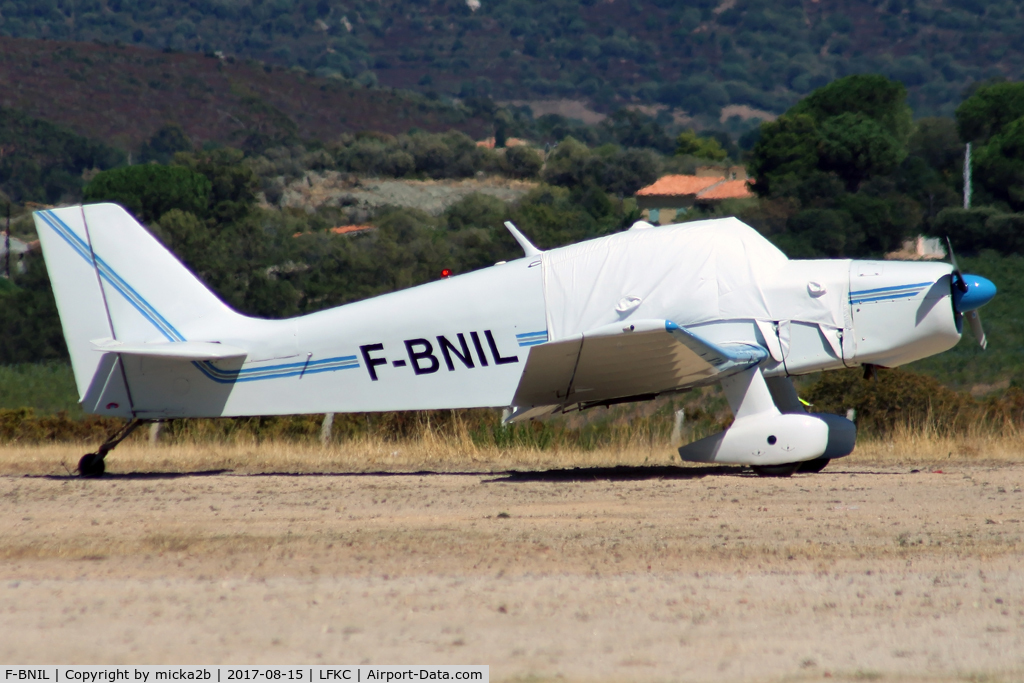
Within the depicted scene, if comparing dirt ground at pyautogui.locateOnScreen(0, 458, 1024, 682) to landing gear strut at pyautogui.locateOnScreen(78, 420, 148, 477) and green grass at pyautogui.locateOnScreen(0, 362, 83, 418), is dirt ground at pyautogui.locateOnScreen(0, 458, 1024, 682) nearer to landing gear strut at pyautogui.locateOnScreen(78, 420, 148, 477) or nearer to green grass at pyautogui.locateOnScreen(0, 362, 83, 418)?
landing gear strut at pyautogui.locateOnScreen(78, 420, 148, 477)

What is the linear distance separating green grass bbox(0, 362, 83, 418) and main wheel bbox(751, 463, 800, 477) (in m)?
19.3

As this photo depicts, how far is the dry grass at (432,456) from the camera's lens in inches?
492

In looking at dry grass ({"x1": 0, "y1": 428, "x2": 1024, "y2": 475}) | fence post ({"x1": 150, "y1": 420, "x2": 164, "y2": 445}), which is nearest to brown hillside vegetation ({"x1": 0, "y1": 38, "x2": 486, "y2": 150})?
fence post ({"x1": 150, "y1": 420, "x2": 164, "y2": 445})

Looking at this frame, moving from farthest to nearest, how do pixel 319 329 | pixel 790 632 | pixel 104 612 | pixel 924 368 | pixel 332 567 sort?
pixel 924 368
pixel 319 329
pixel 332 567
pixel 104 612
pixel 790 632

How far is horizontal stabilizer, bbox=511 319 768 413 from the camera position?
9.84 m

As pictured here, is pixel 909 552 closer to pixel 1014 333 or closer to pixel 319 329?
pixel 319 329

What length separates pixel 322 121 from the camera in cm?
16375

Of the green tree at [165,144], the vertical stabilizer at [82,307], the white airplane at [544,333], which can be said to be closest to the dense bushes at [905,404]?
the white airplane at [544,333]

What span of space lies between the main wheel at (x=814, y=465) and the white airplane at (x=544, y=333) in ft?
0.09

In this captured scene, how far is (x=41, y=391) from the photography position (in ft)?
98.1

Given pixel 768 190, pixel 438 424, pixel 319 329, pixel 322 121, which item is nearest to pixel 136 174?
pixel 768 190

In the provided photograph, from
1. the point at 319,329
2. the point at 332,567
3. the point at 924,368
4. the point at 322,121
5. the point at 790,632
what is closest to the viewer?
the point at 790,632

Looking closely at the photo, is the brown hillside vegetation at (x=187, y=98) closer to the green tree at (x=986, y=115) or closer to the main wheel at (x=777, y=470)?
the green tree at (x=986, y=115)

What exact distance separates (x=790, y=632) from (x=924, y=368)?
28743 millimetres
